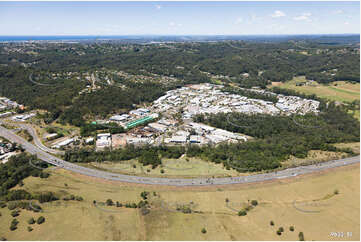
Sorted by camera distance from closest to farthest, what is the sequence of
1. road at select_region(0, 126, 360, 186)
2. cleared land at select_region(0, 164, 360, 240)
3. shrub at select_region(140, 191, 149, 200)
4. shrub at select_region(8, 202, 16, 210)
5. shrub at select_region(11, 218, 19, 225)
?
cleared land at select_region(0, 164, 360, 240), shrub at select_region(11, 218, 19, 225), shrub at select_region(8, 202, 16, 210), shrub at select_region(140, 191, 149, 200), road at select_region(0, 126, 360, 186)

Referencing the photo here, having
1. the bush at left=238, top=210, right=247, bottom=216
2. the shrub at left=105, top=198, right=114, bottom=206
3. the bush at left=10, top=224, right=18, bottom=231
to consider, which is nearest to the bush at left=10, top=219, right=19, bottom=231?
the bush at left=10, top=224, right=18, bottom=231

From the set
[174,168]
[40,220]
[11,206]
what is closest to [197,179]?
[174,168]

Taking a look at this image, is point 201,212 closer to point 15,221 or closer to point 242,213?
point 242,213

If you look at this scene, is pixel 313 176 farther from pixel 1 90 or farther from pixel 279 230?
pixel 1 90

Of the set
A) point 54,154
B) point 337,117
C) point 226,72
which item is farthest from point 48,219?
point 226,72

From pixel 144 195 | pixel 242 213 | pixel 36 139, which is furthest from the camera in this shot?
pixel 36 139

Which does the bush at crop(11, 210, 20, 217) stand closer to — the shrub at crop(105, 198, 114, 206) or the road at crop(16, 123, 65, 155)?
the shrub at crop(105, 198, 114, 206)

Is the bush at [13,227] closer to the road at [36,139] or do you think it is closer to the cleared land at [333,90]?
the road at [36,139]
